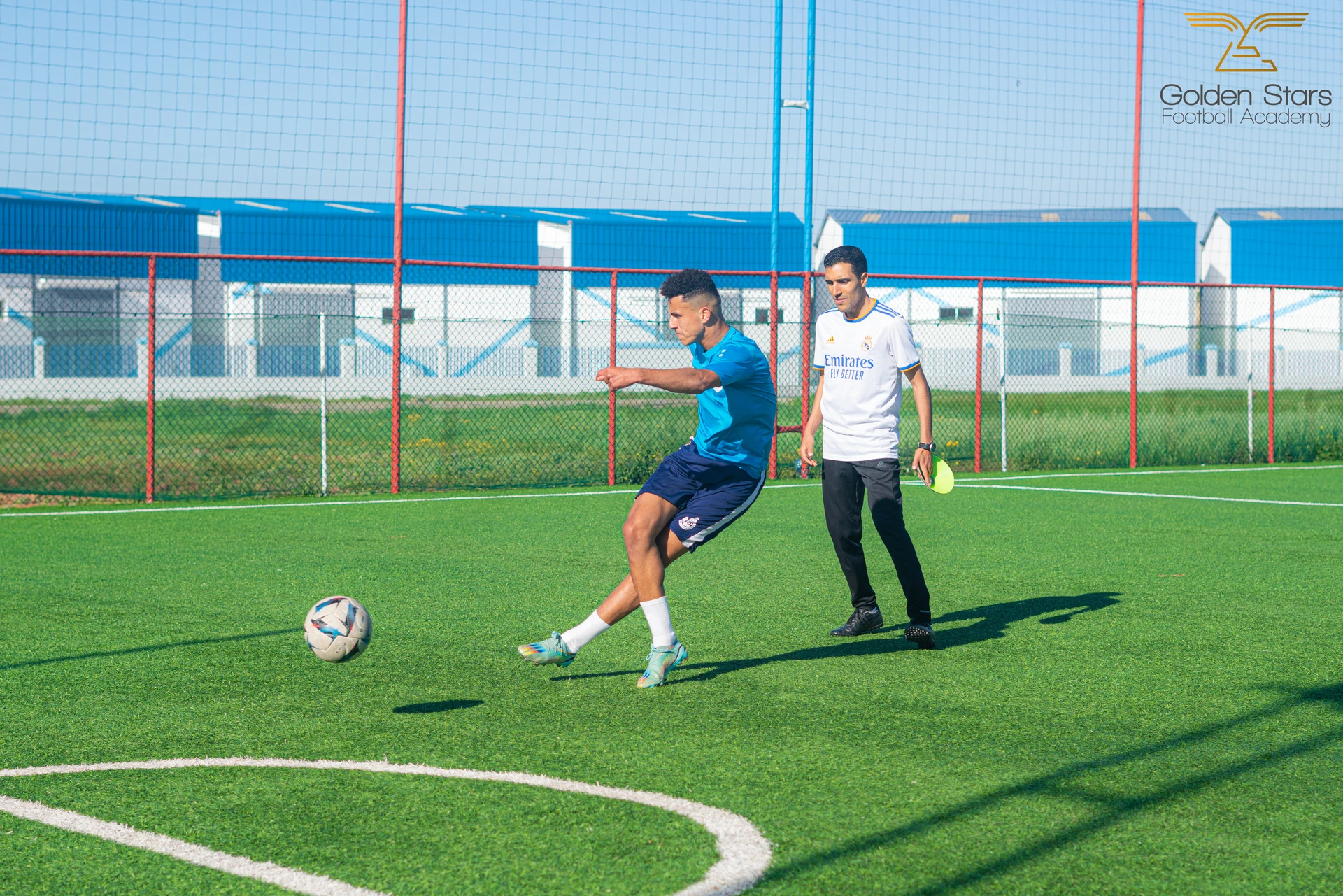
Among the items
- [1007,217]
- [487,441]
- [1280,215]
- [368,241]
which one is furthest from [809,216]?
[1280,215]

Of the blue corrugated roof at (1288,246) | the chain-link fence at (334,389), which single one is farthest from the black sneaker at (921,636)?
the blue corrugated roof at (1288,246)

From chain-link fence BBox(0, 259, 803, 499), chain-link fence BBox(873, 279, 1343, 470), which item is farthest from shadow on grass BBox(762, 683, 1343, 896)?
chain-link fence BBox(873, 279, 1343, 470)

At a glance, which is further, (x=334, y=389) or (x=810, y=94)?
(x=334, y=389)

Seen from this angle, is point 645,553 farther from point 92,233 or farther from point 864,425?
point 92,233

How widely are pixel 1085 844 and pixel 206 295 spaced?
37.1 meters

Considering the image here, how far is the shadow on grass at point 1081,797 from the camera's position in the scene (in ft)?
11.6

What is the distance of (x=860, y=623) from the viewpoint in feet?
22.7

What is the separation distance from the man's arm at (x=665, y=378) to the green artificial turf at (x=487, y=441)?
9718mm

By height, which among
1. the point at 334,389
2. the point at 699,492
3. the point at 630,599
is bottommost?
the point at 630,599

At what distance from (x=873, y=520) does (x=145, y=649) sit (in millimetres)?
3533

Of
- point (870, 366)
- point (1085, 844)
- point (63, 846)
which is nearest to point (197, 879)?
point (63, 846)

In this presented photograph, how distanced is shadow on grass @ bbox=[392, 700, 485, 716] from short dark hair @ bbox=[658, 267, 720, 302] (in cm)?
189

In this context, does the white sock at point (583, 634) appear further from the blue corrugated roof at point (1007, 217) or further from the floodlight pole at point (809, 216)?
the blue corrugated roof at point (1007, 217)

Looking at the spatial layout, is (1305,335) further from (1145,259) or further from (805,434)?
(805,434)
